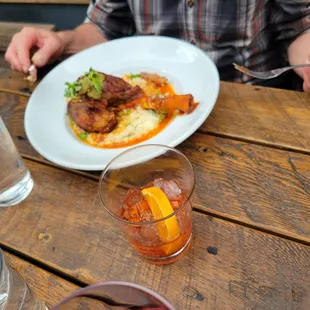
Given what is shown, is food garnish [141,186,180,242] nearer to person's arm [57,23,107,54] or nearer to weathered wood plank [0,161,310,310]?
weathered wood plank [0,161,310,310]

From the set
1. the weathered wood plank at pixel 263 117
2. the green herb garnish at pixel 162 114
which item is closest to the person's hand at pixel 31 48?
the green herb garnish at pixel 162 114

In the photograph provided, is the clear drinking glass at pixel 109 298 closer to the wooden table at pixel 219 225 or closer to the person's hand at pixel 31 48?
the wooden table at pixel 219 225

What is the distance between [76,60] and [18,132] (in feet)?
1.03

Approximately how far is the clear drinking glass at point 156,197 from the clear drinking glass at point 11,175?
0.24 meters

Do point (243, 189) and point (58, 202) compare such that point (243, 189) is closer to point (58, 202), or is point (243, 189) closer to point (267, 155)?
point (267, 155)

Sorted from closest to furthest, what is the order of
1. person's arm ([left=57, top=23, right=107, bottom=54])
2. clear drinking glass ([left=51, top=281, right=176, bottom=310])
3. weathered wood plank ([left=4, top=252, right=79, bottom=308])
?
clear drinking glass ([left=51, top=281, right=176, bottom=310])
weathered wood plank ([left=4, top=252, right=79, bottom=308])
person's arm ([left=57, top=23, right=107, bottom=54])

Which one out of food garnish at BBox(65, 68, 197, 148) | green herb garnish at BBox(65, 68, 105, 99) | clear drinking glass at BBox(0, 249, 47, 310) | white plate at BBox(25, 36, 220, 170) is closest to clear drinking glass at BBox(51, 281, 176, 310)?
clear drinking glass at BBox(0, 249, 47, 310)

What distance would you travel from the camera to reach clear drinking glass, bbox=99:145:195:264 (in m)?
0.62

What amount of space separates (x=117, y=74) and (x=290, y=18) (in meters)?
0.57

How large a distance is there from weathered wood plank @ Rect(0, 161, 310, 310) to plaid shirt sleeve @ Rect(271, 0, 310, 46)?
2.39 ft

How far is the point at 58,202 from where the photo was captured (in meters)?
0.81

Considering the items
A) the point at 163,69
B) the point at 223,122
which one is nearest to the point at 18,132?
the point at 163,69

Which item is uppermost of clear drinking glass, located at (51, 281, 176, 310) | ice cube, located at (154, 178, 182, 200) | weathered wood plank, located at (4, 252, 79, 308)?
clear drinking glass, located at (51, 281, 176, 310)

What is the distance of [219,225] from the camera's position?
700 mm
